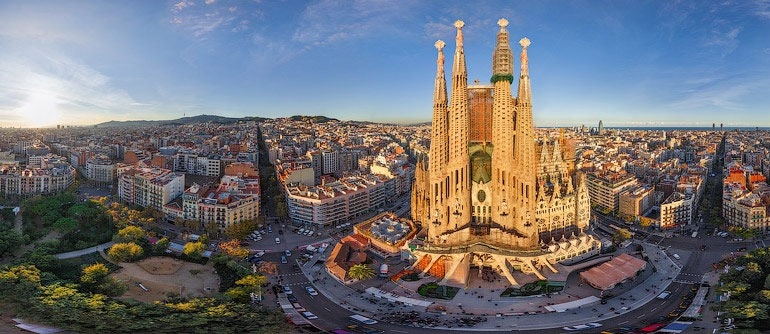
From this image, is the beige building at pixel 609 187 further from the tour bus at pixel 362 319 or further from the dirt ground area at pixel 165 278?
the dirt ground area at pixel 165 278

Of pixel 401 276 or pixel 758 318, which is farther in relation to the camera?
pixel 401 276

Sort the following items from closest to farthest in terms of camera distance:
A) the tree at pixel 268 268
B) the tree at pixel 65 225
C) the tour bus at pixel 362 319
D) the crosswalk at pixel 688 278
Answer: the tour bus at pixel 362 319
the crosswalk at pixel 688 278
the tree at pixel 268 268
the tree at pixel 65 225

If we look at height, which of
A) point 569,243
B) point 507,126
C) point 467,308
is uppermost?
point 507,126

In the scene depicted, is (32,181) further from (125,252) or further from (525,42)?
(525,42)

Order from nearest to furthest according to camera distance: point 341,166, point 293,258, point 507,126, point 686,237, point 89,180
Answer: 1. point 507,126
2. point 293,258
3. point 686,237
4. point 89,180
5. point 341,166

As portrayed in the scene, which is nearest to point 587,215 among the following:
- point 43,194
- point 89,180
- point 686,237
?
point 686,237

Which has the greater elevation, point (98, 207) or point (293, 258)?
point (98, 207)

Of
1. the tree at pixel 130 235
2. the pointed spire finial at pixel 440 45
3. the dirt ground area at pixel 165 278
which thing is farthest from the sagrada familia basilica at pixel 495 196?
the tree at pixel 130 235

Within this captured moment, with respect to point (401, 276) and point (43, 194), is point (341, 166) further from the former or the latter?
point (401, 276)
